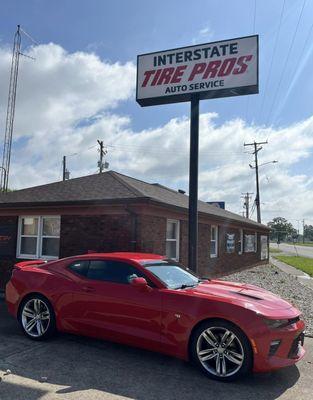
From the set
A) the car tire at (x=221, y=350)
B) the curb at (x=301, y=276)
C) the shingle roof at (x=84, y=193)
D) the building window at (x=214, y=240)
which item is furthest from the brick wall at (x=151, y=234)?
the curb at (x=301, y=276)

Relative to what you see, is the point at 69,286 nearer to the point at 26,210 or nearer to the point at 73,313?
the point at 73,313

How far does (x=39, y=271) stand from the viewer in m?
6.61

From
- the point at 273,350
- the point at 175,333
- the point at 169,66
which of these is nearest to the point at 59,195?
the point at 169,66

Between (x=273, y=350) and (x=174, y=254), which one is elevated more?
(x=174, y=254)

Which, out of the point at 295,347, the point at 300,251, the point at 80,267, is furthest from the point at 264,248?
the point at 300,251

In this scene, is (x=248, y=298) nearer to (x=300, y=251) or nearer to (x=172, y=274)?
(x=172, y=274)

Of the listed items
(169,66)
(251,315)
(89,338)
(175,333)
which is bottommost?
(89,338)

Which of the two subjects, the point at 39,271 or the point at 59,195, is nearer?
the point at 39,271

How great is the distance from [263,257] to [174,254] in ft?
49.9

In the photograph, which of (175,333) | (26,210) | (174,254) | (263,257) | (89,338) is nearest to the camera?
(175,333)

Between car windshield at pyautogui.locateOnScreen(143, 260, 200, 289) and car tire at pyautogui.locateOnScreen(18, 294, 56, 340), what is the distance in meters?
1.73

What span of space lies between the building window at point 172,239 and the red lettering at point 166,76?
3993mm

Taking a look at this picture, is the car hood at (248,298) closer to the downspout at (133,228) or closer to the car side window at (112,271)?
the car side window at (112,271)

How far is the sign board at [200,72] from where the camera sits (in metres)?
10.1
